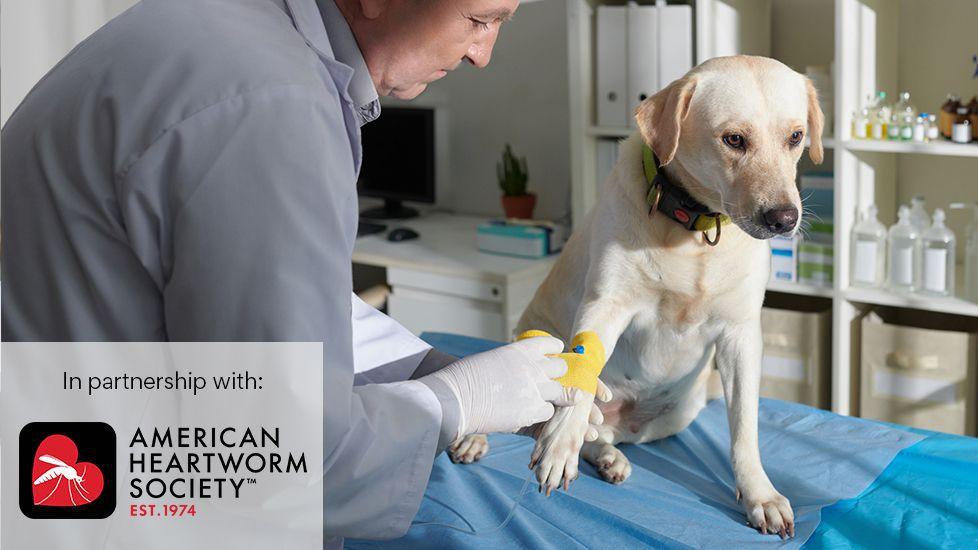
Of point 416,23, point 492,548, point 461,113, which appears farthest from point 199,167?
point 461,113

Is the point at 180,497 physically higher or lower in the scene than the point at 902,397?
higher

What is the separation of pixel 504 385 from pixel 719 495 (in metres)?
0.57

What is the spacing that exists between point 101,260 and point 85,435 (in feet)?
0.72

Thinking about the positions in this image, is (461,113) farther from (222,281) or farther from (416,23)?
(222,281)

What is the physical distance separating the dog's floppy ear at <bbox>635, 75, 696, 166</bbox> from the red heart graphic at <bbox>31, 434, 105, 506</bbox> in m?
0.87

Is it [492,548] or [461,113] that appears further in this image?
Result: [461,113]

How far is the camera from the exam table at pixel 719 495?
51.9 inches

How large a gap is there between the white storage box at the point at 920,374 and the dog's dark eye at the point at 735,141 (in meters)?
1.29

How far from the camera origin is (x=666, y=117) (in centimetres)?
146

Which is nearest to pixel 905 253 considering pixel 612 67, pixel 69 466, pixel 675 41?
pixel 675 41

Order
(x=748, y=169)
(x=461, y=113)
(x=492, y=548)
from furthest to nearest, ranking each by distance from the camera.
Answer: (x=461, y=113)
(x=748, y=169)
(x=492, y=548)

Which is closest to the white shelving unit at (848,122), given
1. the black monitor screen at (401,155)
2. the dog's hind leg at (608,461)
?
the black monitor screen at (401,155)

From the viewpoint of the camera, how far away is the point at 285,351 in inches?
31.6

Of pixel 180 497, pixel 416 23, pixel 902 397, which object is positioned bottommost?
pixel 902 397
